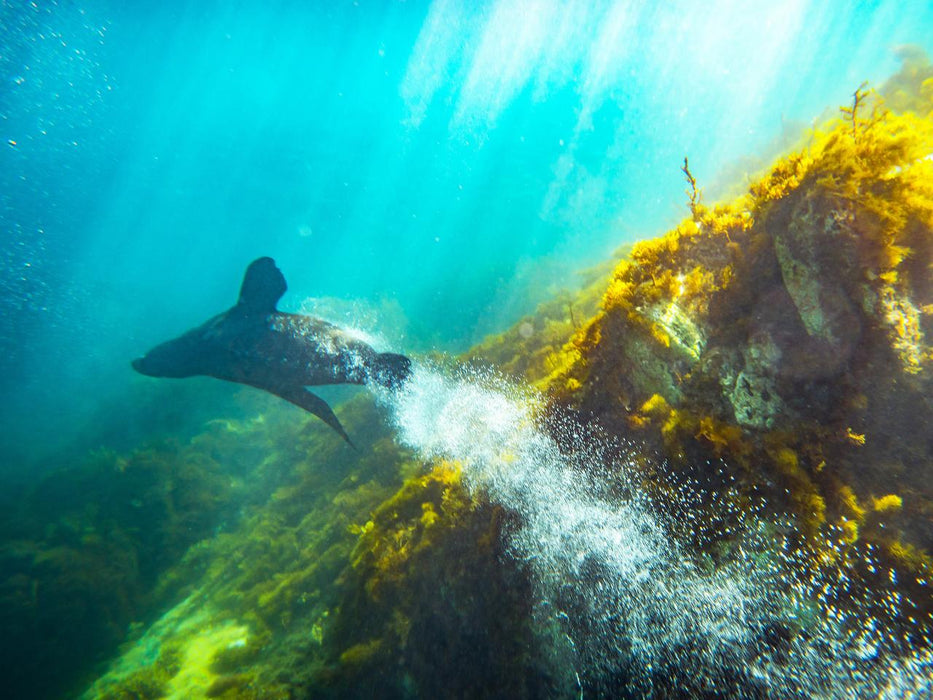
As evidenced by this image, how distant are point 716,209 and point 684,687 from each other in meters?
4.33

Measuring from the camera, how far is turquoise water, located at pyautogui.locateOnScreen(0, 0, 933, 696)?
30.5 m

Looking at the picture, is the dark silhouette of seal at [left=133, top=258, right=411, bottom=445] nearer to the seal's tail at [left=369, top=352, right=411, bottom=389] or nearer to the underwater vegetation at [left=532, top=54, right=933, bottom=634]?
the seal's tail at [left=369, top=352, right=411, bottom=389]

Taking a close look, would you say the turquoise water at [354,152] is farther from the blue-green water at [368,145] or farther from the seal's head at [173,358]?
the seal's head at [173,358]

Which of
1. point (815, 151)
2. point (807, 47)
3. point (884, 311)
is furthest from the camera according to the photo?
point (807, 47)

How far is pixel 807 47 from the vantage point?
52.3m

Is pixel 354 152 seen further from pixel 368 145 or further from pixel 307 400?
pixel 307 400

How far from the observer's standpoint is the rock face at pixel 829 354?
2.61 meters

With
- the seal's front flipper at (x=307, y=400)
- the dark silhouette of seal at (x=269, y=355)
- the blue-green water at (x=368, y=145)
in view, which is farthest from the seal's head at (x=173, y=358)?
the blue-green water at (x=368, y=145)

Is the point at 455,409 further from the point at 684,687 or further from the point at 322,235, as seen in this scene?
the point at 322,235

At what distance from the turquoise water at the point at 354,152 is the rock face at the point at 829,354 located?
1749 centimetres

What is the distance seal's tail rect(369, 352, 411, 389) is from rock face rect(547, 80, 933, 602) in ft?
13.9

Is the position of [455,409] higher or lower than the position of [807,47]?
lower

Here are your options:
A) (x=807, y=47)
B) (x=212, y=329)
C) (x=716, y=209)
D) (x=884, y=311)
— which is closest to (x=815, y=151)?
(x=716, y=209)

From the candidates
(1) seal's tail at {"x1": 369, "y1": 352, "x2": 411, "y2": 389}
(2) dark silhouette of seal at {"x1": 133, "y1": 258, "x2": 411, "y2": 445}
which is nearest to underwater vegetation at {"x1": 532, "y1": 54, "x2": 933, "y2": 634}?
(1) seal's tail at {"x1": 369, "y1": 352, "x2": 411, "y2": 389}
